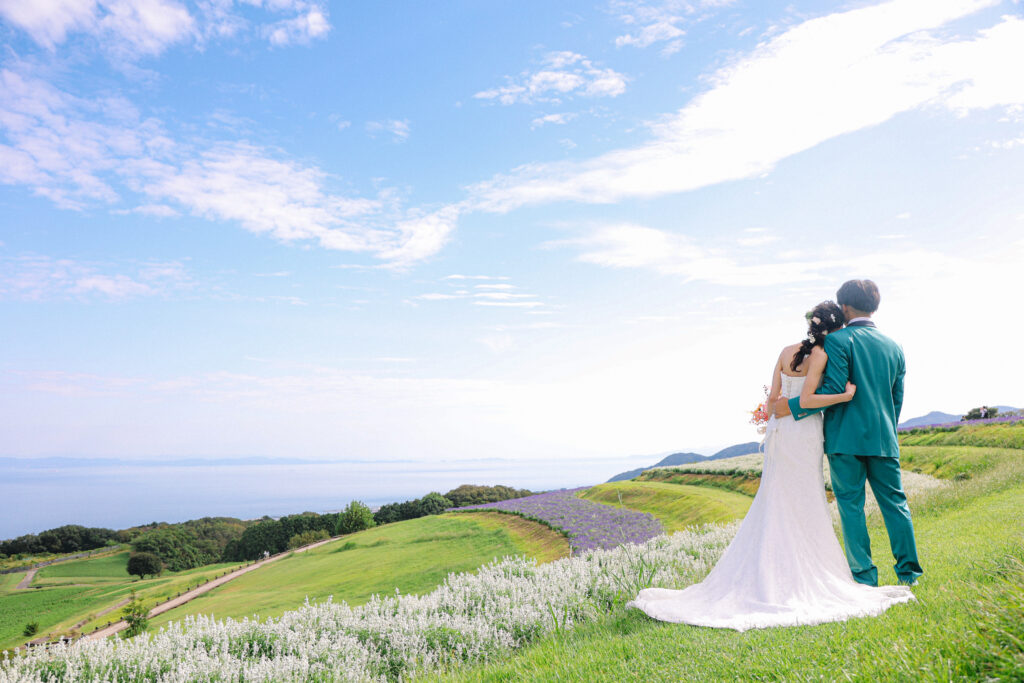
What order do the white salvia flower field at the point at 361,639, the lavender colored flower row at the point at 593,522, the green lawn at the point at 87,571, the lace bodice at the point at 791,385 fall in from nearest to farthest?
the white salvia flower field at the point at 361,639, the lace bodice at the point at 791,385, the lavender colored flower row at the point at 593,522, the green lawn at the point at 87,571

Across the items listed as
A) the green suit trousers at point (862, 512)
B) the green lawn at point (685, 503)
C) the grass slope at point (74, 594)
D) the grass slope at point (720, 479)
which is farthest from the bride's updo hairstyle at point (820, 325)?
the grass slope at point (74, 594)

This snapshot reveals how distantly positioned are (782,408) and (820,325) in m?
1.16

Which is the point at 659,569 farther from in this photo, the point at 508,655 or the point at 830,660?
the point at 830,660

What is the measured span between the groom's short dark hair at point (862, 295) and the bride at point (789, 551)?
0.24m

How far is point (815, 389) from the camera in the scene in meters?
6.62

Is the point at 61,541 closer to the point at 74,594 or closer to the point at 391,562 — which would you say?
the point at 74,594

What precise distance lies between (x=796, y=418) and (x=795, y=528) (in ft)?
4.28

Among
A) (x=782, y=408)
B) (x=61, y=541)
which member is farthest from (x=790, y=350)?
(x=61, y=541)

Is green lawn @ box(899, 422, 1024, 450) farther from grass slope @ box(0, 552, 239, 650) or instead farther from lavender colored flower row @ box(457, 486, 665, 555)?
grass slope @ box(0, 552, 239, 650)

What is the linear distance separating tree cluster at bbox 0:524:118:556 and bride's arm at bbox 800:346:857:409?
208 feet

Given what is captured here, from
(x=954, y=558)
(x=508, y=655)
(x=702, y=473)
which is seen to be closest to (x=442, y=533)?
(x=702, y=473)

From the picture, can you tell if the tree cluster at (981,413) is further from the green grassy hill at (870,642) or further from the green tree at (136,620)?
the green tree at (136,620)

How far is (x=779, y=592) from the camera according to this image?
5.98m

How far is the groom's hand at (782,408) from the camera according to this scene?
687 cm
